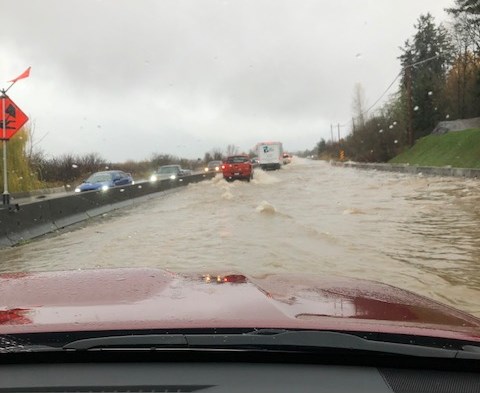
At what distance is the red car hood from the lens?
212cm

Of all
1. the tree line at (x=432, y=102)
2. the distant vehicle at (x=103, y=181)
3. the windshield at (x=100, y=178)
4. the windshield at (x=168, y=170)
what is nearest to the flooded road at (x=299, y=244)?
the distant vehicle at (x=103, y=181)

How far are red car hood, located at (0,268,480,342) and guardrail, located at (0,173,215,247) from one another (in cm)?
847

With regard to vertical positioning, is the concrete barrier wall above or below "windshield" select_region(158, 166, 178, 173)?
below

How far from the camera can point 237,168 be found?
37.0 meters

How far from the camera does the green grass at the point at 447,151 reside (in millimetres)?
38094

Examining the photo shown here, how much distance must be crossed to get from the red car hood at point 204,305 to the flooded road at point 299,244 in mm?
1599

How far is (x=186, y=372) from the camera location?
1.94 metres

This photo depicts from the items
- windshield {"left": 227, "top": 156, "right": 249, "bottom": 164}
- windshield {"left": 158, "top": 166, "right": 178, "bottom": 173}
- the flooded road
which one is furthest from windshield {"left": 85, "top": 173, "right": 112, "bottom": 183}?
windshield {"left": 158, "top": 166, "right": 178, "bottom": 173}

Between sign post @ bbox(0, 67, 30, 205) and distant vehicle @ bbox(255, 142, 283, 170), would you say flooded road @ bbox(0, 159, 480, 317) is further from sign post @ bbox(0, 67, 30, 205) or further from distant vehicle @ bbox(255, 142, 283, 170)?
distant vehicle @ bbox(255, 142, 283, 170)

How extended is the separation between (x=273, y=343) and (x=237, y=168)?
1382 inches

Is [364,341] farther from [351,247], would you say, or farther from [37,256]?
[37,256]

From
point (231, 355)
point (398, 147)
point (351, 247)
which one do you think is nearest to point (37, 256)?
point (351, 247)

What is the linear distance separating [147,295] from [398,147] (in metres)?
59.5

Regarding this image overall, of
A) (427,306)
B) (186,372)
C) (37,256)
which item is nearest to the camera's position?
(186,372)
